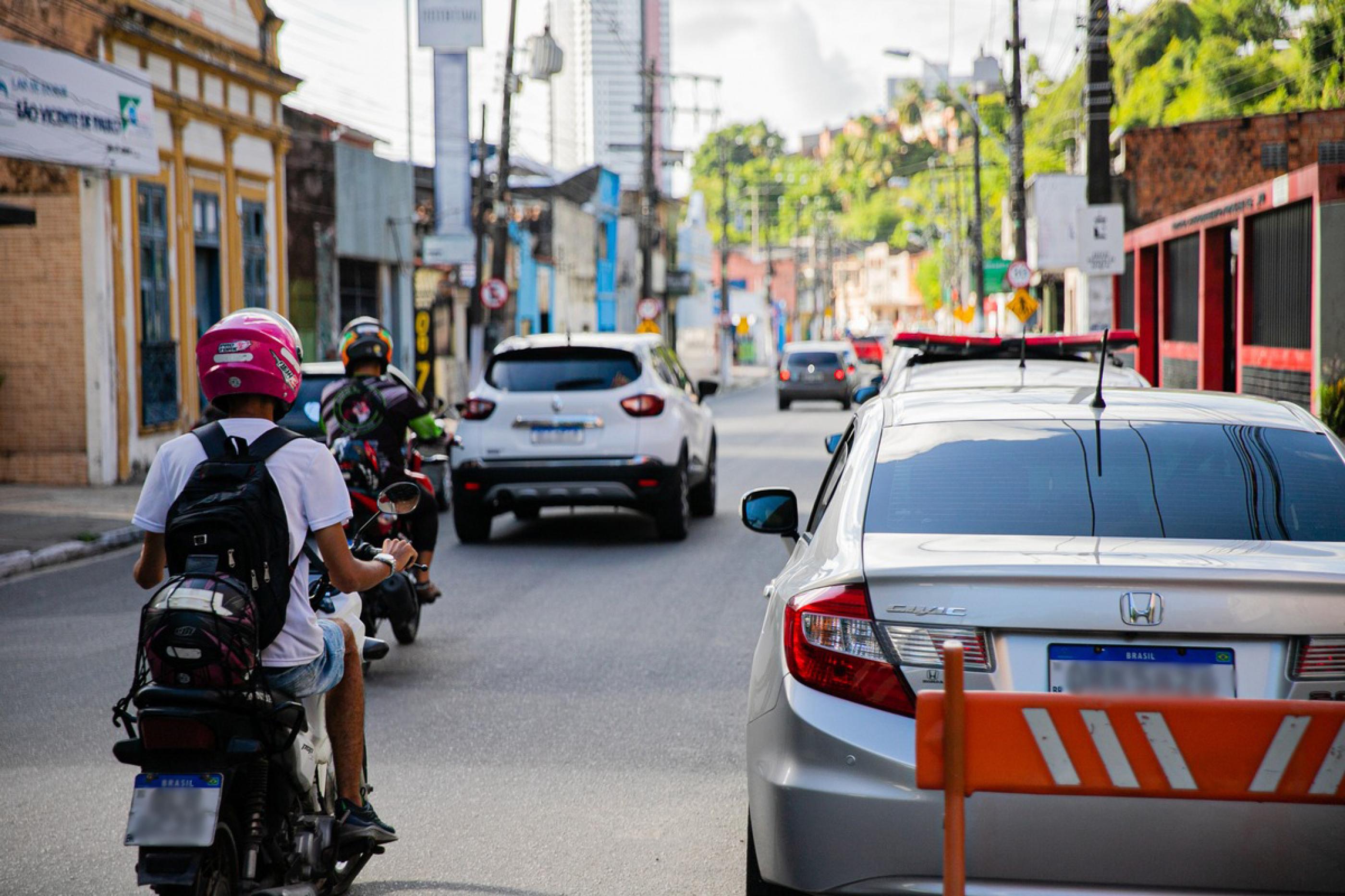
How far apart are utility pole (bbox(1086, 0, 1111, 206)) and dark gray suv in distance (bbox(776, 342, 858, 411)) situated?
1277 centimetres

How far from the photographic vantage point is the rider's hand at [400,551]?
446cm

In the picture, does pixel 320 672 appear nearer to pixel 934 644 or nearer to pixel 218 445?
pixel 218 445

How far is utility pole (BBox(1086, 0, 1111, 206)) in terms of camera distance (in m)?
25.8

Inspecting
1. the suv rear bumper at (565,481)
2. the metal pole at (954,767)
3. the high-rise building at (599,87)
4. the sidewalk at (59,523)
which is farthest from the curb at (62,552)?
the high-rise building at (599,87)

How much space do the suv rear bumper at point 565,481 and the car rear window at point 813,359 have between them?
25.4 m

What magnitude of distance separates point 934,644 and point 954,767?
60 cm

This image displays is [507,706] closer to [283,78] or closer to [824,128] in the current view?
[283,78]

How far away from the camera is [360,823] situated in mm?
4484

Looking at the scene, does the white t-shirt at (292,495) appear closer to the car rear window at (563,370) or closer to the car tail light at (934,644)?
the car tail light at (934,644)

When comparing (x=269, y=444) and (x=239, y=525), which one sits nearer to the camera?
(x=239, y=525)

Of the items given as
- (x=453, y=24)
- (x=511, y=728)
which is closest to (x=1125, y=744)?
(x=511, y=728)

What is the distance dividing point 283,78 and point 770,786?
24.5 m

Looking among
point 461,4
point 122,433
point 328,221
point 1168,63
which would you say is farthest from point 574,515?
point 1168,63

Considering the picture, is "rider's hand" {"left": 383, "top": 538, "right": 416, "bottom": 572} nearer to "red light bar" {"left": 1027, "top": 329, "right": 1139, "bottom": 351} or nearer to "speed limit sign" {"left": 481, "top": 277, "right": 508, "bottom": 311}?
"red light bar" {"left": 1027, "top": 329, "right": 1139, "bottom": 351}
